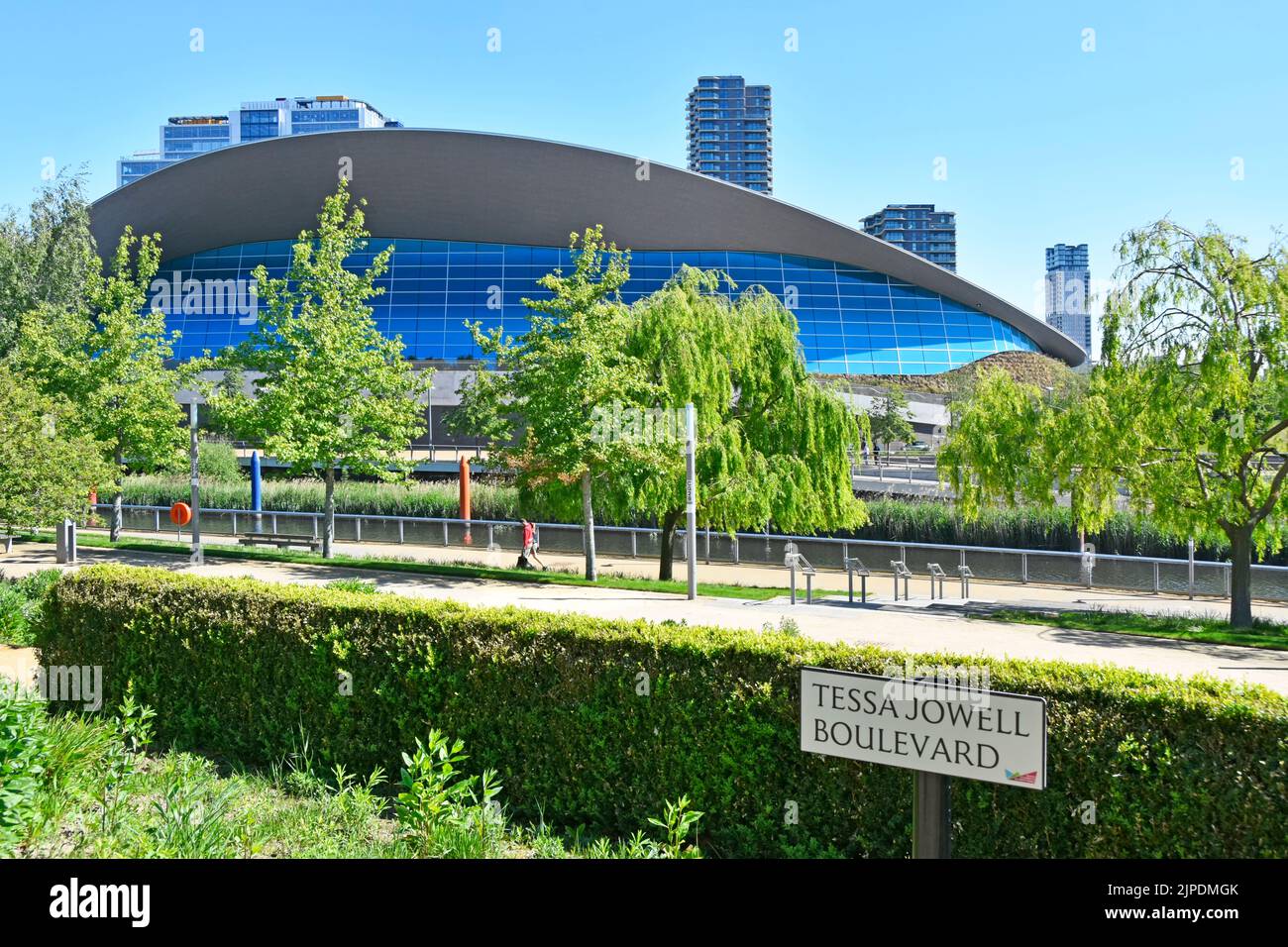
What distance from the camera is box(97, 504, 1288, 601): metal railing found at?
21234mm

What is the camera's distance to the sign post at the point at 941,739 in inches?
144

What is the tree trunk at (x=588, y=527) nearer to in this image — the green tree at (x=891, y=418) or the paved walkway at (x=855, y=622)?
the paved walkway at (x=855, y=622)

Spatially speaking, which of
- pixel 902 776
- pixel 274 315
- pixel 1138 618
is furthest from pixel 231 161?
pixel 902 776

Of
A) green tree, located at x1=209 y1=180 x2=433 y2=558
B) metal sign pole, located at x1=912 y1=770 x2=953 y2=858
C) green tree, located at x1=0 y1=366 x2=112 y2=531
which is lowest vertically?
metal sign pole, located at x1=912 y1=770 x2=953 y2=858

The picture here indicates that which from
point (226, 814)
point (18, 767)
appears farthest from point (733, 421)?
point (18, 767)

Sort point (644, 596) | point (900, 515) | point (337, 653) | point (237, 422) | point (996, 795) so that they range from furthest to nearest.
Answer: point (900, 515)
point (237, 422)
point (644, 596)
point (337, 653)
point (996, 795)

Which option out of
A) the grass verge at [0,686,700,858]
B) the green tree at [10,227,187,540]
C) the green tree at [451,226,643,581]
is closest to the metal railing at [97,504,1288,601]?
the green tree at [451,226,643,581]

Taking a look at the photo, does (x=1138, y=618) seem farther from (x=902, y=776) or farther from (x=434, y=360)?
(x=434, y=360)

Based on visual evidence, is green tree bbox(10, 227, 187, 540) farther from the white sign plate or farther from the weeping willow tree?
the white sign plate

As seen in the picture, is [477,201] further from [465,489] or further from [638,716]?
[638,716]

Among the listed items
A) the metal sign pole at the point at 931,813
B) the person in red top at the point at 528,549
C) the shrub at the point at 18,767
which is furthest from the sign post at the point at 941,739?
the person in red top at the point at 528,549

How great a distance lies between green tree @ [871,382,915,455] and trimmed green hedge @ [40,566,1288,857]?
4100 cm

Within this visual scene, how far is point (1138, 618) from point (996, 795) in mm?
12503
